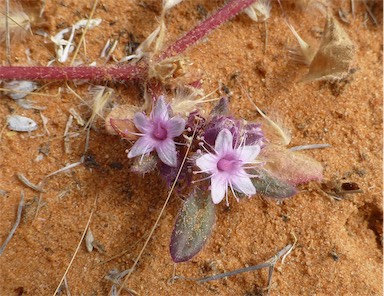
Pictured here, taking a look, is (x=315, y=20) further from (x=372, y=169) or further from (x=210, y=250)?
(x=210, y=250)

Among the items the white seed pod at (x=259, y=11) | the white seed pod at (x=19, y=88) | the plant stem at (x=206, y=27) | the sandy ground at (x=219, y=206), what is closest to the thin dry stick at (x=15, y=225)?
the sandy ground at (x=219, y=206)

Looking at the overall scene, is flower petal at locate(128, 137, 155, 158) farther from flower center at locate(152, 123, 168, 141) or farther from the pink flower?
the pink flower

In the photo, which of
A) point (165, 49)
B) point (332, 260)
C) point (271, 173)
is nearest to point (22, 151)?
point (165, 49)

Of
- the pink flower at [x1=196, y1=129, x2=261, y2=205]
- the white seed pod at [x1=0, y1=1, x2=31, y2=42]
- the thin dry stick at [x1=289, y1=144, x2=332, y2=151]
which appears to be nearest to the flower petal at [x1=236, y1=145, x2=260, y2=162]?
the pink flower at [x1=196, y1=129, x2=261, y2=205]

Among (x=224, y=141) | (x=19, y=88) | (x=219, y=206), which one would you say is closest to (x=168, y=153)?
(x=224, y=141)

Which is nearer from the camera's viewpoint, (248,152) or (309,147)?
(248,152)

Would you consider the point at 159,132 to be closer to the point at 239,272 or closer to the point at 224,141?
the point at 224,141

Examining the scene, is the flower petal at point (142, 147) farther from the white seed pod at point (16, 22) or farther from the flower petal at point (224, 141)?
the white seed pod at point (16, 22)
